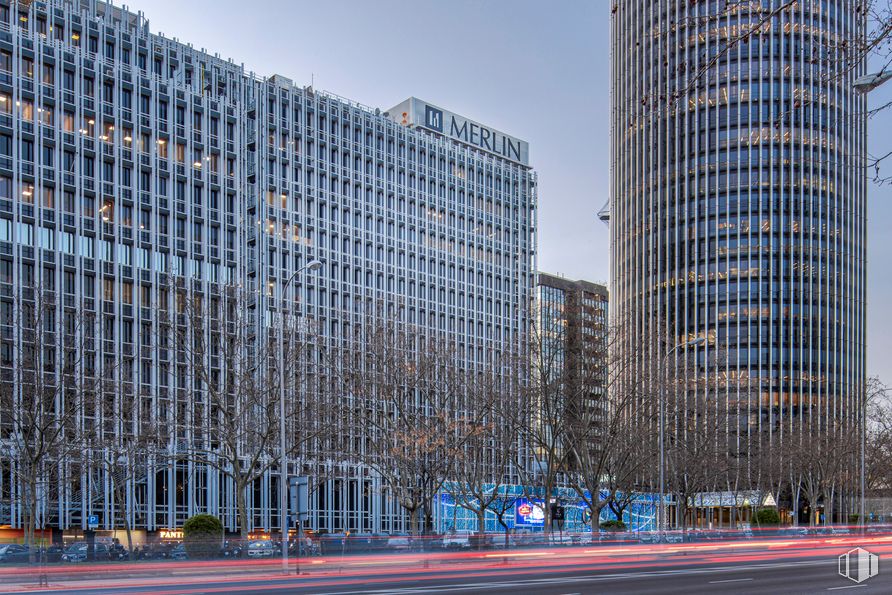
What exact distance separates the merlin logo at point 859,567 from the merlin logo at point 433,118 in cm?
8944

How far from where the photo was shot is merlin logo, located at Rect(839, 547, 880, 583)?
28794 mm

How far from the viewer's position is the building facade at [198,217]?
7462 cm

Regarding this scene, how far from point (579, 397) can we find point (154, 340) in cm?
4090

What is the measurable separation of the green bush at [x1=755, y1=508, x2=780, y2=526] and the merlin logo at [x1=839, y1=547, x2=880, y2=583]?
51.8m

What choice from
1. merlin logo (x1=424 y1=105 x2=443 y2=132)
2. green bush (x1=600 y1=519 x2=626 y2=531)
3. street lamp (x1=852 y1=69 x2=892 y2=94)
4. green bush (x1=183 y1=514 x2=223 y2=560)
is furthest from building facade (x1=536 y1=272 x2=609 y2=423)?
merlin logo (x1=424 y1=105 x2=443 y2=132)

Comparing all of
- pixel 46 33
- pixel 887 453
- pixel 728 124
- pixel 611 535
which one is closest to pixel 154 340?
pixel 46 33

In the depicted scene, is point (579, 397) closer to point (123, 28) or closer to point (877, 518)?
point (123, 28)

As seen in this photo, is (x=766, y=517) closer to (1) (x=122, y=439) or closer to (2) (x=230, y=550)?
(1) (x=122, y=439)

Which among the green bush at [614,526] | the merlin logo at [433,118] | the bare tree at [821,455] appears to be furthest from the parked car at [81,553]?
the merlin logo at [433,118]

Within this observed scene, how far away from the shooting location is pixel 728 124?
155 metres

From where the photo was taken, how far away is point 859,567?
30.8 meters

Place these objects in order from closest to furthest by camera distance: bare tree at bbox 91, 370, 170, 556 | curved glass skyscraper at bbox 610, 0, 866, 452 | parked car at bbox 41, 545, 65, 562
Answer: parked car at bbox 41, 545, 65, 562, bare tree at bbox 91, 370, 170, 556, curved glass skyscraper at bbox 610, 0, 866, 452

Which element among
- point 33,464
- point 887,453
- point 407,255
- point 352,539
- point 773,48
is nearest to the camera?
point 33,464

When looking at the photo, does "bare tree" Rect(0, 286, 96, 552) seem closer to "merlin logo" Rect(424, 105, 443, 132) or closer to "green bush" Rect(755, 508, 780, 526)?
"green bush" Rect(755, 508, 780, 526)
